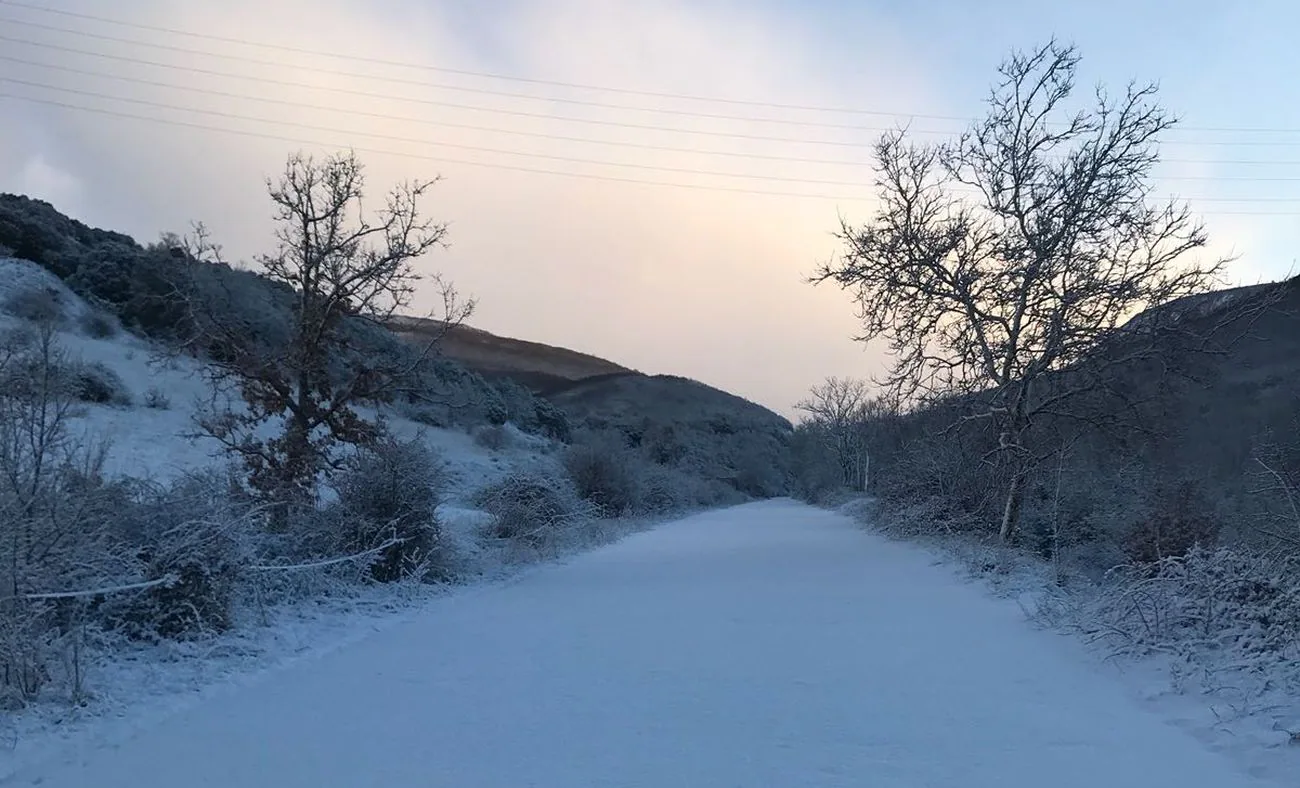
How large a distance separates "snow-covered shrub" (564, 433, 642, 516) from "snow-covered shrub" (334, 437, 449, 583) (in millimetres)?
14781

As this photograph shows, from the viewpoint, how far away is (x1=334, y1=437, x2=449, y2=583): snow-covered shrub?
11.6 m

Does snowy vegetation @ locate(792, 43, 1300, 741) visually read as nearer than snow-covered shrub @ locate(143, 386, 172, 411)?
Yes

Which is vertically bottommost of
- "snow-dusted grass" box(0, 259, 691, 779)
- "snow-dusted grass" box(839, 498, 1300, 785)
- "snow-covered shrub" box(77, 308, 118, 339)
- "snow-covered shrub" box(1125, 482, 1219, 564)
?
"snow-dusted grass" box(0, 259, 691, 779)

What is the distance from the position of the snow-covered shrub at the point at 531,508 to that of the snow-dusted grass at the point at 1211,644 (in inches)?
421

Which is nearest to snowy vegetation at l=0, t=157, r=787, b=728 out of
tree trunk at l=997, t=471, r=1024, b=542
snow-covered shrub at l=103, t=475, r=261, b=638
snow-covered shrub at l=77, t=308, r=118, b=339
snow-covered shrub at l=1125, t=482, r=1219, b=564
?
snow-covered shrub at l=103, t=475, r=261, b=638

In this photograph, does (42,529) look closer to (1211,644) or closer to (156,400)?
(1211,644)

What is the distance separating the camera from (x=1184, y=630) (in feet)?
22.6

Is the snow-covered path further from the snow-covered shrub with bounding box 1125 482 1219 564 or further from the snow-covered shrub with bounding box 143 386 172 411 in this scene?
the snow-covered shrub with bounding box 143 386 172 411

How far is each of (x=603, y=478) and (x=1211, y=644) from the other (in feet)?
75.1

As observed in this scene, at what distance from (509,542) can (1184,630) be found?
11.9m

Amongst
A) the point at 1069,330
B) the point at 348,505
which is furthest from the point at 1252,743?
the point at 1069,330

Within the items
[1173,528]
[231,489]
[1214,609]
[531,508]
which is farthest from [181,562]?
[1173,528]

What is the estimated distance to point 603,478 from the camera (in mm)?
28609

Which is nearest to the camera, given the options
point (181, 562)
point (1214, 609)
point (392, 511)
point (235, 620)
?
point (1214, 609)
